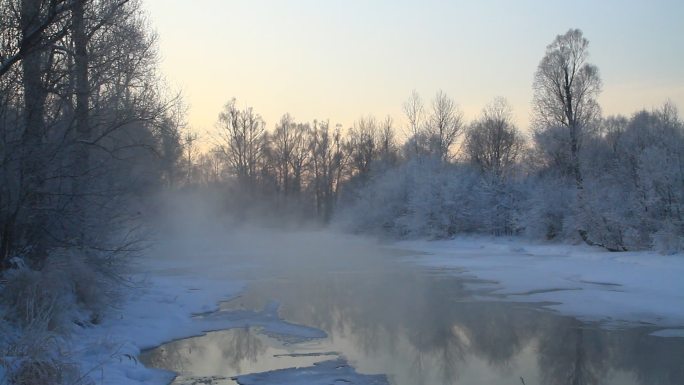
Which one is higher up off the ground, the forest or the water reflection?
the forest

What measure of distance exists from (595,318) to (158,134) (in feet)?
39.6

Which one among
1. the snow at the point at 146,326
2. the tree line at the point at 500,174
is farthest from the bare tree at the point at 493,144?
the snow at the point at 146,326

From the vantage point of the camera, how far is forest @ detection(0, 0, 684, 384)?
30.9ft

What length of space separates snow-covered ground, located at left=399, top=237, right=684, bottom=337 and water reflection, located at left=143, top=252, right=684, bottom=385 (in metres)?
1.44

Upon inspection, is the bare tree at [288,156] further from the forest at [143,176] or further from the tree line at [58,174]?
the tree line at [58,174]

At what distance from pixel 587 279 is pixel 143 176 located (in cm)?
1575

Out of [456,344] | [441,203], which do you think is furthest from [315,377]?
[441,203]

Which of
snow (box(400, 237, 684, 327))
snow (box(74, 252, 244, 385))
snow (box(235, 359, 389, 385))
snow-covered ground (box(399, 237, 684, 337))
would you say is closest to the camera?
snow (box(74, 252, 244, 385))

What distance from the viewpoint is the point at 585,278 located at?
21703 millimetres

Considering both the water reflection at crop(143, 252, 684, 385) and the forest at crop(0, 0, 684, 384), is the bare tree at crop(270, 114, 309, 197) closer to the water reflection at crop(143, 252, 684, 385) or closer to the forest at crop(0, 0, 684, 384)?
the forest at crop(0, 0, 684, 384)

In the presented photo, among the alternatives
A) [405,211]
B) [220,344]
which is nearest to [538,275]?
[220,344]

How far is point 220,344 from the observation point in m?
11.8

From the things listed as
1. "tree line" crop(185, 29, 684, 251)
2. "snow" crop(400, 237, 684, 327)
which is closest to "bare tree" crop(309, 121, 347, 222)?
"tree line" crop(185, 29, 684, 251)

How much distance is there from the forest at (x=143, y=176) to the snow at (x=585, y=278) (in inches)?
69.7
